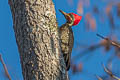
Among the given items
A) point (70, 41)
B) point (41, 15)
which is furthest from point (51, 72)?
point (70, 41)

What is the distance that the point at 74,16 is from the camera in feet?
17.3

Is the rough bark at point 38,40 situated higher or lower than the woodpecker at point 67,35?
higher

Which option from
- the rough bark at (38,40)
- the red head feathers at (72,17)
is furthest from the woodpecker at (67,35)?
the rough bark at (38,40)

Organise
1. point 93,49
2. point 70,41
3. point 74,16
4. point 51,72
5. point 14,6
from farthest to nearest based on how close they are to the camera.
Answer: point 74,16, point 70,41, point 14,6, point 51,72, point 93,49

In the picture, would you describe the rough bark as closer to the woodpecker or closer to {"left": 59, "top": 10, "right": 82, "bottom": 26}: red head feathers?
the woodpecker

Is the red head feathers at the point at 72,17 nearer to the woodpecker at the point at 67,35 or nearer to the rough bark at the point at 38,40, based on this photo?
the woodpecker at the point at 67,35

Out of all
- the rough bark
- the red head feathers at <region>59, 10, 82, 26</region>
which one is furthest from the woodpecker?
the rough bark

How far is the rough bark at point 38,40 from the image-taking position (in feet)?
11.4

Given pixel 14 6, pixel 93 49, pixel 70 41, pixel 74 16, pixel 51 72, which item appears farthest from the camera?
pixel 74 16

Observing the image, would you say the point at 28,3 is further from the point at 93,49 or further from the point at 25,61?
the point at 93,49

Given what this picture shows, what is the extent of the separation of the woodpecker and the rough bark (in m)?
0.59

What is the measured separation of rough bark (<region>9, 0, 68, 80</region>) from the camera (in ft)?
11.4

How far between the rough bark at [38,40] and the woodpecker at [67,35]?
587 millimetres

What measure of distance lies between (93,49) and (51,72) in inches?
33.0
